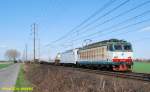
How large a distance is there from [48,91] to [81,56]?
2495 centimetres

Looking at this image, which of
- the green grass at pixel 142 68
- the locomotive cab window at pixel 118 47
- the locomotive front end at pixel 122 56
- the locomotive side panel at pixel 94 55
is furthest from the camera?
the green grass at pixel 142 68

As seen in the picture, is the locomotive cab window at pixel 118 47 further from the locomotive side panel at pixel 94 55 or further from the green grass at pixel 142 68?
the green grass at pixel 142 68

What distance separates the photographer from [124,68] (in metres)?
29.8

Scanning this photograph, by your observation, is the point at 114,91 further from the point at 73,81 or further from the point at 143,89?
the point at 73,81

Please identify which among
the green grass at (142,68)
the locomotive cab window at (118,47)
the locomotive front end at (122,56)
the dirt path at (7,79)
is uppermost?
the locomotive cab window at (118,47)

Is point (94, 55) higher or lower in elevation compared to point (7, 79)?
higher

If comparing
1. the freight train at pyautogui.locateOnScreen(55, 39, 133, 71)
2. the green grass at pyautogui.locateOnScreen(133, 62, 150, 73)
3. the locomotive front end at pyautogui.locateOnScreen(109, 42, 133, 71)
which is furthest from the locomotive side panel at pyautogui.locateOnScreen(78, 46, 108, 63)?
the green grass at pyautogui.locateOnScreen(133, 62, 150, 73)

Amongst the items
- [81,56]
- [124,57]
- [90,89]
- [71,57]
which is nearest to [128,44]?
[124,57]

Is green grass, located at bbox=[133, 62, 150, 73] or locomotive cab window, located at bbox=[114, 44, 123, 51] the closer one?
locomotive cab window, located at bbox=[114, 44, 123, 51]

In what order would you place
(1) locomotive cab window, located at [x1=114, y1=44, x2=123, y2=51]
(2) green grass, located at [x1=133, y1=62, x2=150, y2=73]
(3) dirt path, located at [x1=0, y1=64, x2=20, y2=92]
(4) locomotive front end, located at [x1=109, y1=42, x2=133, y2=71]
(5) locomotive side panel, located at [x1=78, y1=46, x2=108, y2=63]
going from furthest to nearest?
(3) dirt path, located at [x1=0, y1=64, x2=20, y2=92] → (2) green grass, located at [x1=133, y1=62, x2=150, y2=73] → (5) locomotive side panel, located at [x1=78, y1=46, x2=108, y2=63] → (1) locomotive cab window, located at [x1=114, y1=44, x2=123, y2=51] → (4) locomotive front end, located at [x1=109, y1=42, x2=133, y2=71]

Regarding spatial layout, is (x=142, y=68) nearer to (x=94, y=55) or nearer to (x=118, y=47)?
(x=94, y=55)

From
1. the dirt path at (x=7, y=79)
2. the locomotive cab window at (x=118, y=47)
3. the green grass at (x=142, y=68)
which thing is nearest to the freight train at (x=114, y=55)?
the locomotive cab window at (x=118, y=47)

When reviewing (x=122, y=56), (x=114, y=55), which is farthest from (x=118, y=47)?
(x=114, y=55)

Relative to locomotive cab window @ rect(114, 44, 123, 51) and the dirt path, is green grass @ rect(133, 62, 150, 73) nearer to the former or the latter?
locomotive cab window @ rect(114, 44, 123, 51)
